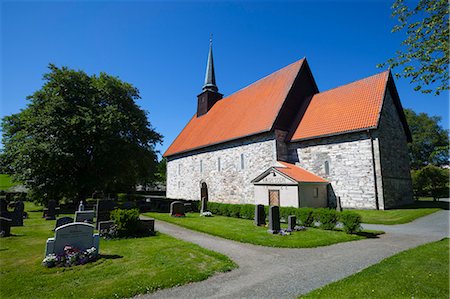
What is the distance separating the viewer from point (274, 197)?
16375 millimetres

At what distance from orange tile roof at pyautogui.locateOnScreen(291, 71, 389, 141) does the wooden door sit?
17.6 feet

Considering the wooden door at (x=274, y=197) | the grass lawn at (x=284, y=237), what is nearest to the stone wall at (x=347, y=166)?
the wooden door at (x=274, y=197)

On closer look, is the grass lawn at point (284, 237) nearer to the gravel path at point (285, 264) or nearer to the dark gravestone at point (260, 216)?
the gravel path at point (285, 264)

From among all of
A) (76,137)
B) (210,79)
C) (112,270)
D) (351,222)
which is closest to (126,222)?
(112,270)

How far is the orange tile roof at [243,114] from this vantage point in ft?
68.9

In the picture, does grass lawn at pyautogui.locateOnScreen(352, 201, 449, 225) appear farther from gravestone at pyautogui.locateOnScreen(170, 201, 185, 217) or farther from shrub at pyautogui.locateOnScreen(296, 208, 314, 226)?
gravestone at pyautogui.locateOnScreen(170, 201, 185, 217)

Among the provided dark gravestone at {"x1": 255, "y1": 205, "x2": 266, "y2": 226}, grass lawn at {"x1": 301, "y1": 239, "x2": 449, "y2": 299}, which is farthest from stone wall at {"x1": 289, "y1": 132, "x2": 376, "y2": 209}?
grass lawn at {"x1": 301, "y1": 239, "x2": 449, "y2": 299}

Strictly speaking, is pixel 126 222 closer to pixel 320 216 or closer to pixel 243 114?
pixel 320 216

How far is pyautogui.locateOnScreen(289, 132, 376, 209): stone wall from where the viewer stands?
15859 mm

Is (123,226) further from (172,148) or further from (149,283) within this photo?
(172,148)

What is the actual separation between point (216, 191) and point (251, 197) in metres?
5.19

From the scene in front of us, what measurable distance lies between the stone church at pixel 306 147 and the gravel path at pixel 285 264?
5.77m

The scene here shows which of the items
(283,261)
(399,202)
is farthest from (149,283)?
(399,202)

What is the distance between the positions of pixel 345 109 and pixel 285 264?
51.3 ft
